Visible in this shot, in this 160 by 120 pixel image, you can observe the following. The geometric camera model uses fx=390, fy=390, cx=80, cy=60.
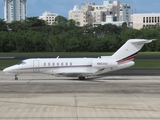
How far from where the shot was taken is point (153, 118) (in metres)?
17.0

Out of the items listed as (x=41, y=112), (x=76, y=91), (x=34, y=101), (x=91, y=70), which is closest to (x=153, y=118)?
(x=41, y=112)

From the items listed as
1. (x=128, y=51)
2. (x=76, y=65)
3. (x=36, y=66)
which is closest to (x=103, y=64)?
(x=76, y=65)

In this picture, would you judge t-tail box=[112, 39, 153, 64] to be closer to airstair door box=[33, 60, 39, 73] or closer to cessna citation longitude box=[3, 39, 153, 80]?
cessna citation longitude box=[3, 39, 153, 80]

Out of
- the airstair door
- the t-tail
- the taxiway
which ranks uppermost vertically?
the t-tail

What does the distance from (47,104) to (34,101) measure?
1.56 meters

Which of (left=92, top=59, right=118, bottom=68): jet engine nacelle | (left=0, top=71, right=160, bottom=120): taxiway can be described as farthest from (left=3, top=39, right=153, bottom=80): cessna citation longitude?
(left=0, top=71, right=160, bottom=120): taxiway

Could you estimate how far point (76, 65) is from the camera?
128 feet

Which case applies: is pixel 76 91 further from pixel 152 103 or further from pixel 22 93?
pixel 152 103

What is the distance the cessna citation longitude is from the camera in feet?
127

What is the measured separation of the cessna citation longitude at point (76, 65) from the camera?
38.7 metres

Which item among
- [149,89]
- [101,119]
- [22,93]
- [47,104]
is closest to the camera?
[101,119]

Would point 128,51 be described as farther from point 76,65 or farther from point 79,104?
point 79,104

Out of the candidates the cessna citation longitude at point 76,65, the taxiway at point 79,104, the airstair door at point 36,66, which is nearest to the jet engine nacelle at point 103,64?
the cessna citation longitude at point 76,65

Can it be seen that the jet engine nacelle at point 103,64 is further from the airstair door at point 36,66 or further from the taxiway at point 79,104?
the taxiway at point 79,104
